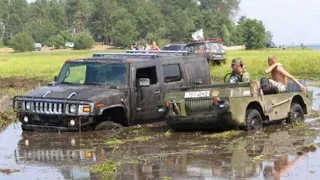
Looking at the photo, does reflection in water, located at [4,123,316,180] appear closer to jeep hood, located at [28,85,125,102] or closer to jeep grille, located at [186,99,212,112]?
jeep grille, located at [186,99,212,112]

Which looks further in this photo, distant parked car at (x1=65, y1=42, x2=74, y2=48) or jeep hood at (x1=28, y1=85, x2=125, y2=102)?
distant parked car at (x1=65, y1=42, x2=74, y2=48)

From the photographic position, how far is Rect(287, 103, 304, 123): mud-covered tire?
13359mm

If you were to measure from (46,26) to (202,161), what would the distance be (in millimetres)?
127511

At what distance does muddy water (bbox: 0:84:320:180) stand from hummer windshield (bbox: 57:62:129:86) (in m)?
1.11

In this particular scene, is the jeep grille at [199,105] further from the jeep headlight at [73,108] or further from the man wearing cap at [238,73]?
the jeep headlight at [73,108]

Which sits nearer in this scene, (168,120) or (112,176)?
(112,176)

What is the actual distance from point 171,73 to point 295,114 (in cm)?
295

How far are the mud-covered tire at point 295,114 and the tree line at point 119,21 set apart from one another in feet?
236

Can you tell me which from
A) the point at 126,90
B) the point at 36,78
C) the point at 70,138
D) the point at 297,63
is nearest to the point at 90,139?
the point at 70,138

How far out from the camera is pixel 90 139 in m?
12.0

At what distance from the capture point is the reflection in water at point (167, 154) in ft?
28.2

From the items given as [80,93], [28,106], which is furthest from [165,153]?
[28,106]

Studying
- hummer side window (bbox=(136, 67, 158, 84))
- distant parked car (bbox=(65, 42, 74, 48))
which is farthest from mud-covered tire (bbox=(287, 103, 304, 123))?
distant parked car (bbox=(65, 42, 74, 48))

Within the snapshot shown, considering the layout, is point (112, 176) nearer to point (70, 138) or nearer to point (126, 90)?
point (70, 138)
